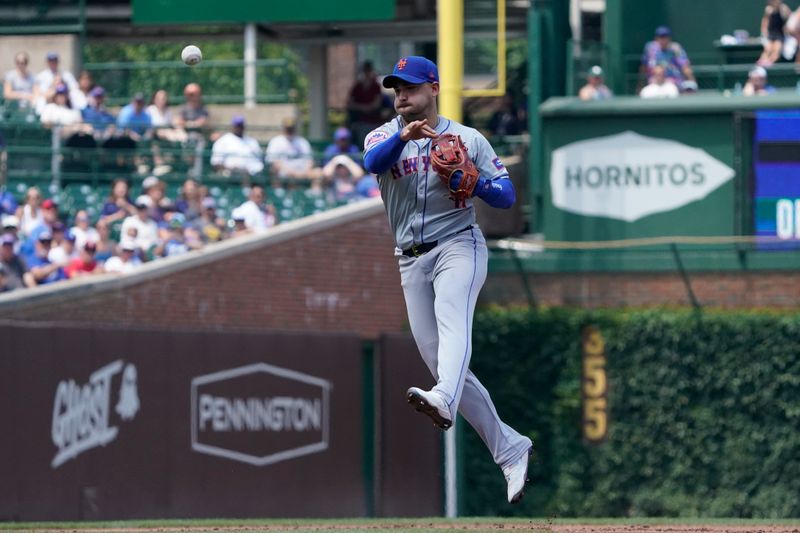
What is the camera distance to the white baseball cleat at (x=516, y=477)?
7.42 metres

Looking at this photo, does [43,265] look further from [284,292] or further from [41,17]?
[41,17]

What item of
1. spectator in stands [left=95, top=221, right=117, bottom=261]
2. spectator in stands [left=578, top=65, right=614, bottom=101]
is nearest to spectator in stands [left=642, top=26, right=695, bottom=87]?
spectator in stands [left=578, top=65, right=614, bottom=101]

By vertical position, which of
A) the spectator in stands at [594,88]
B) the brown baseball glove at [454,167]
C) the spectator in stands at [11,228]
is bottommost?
the spectator in stands at [11,228]

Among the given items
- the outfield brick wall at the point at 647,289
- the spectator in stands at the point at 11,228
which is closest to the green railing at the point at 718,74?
the outfield brick wall at the point at 647,289

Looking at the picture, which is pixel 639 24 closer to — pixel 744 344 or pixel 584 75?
pixel 584 75

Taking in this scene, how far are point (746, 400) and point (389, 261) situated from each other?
13.9ft

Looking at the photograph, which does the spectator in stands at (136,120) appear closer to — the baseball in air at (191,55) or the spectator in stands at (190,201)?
the spectator in stands at (190,201)

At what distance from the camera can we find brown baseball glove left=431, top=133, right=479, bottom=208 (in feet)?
23.1

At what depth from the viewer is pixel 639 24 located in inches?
765

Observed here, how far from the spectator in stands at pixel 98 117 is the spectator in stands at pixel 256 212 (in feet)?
6.47

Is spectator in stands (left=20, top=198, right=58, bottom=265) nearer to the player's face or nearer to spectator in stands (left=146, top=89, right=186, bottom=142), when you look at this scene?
spectator in stands (left=146, top=89, right=186, bottom=142)

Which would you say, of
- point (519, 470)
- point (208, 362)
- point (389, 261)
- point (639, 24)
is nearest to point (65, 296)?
point (208, 362)

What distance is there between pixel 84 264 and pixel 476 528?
23.4 feet

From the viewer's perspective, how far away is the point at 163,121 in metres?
18.4
